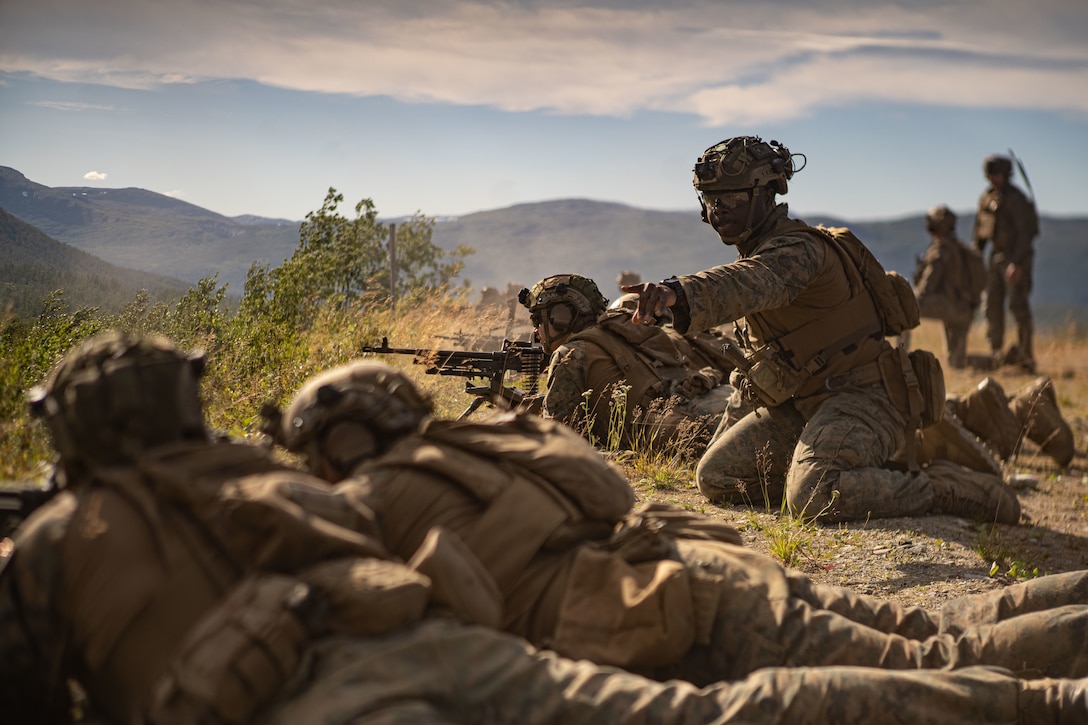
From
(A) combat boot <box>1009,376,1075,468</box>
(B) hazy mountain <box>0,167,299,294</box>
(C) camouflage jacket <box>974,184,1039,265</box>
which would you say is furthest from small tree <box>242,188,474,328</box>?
(C) camouflage jacket <box>974,184,1039,265</box>

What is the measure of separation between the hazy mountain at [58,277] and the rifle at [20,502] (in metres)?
3.94

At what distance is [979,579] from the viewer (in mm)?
5355

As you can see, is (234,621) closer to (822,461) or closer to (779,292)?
(779,292)

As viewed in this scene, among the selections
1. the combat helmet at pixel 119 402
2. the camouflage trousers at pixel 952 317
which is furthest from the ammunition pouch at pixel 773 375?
the camouflage trousers at pixel 952 317

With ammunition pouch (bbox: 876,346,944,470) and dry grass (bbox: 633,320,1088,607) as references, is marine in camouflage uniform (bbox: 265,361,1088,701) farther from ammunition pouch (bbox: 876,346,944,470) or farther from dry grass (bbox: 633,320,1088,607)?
ammunition pouch (bbox: 876,346,944,470)

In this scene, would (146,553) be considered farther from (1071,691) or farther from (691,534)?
(1071,691)

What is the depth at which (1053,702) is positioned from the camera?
2932 mm

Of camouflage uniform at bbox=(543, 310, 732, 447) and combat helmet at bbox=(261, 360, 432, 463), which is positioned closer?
combat helmet at bbox=(261, 360, 432, 463)

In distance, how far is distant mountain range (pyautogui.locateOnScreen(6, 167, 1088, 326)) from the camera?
8.52m

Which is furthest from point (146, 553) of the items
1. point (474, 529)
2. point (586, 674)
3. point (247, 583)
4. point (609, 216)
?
point (609, 216)

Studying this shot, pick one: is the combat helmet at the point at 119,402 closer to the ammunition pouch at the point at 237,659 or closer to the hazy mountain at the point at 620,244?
the ammunition pouch at the point at 237,659

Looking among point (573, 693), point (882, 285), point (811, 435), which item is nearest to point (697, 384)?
point (811, 435)

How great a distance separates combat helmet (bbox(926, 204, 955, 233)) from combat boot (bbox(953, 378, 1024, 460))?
6508 millimetres

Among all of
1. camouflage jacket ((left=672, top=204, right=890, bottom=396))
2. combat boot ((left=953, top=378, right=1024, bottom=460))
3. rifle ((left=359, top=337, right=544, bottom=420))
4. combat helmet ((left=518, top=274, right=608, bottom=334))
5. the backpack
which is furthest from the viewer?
combat boot ((left=953, top=378, right=1024, bottom=460))
